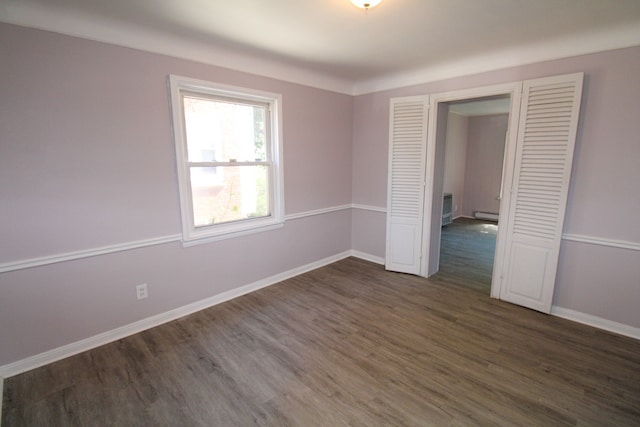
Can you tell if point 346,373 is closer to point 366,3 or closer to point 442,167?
point 366,3

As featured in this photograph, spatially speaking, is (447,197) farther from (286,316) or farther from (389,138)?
(286,316)

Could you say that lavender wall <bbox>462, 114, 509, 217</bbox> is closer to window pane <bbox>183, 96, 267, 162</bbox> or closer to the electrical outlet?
window pane <bbox>183, 96, 267, 162</bbox>

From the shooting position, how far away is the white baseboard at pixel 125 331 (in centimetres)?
205

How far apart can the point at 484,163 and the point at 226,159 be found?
637 cm

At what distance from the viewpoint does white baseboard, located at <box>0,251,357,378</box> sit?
205 cm

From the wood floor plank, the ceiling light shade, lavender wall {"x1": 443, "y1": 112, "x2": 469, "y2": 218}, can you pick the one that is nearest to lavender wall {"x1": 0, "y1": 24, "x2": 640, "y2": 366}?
the wood floor plank

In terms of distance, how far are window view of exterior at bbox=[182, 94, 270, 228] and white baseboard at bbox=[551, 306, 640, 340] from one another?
10.3 ft

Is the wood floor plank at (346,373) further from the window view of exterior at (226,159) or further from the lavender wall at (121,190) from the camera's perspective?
the window view of exterior at (226,159)

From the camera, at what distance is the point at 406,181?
11.7 feet

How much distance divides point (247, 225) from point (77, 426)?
6.44 feet

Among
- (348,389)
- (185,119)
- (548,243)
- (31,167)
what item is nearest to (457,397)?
(348,389)

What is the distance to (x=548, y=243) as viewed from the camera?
107 inches

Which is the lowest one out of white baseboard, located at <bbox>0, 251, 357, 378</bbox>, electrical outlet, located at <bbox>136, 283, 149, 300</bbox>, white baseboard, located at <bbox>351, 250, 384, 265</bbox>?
white baseboard, located at <bbox>0, 251, 357, 378</bbox>

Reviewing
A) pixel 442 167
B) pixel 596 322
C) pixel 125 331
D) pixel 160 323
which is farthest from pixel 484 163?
pixel 125 331
